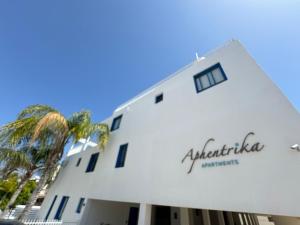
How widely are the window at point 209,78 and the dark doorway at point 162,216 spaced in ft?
27.0

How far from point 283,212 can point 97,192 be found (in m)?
9.42

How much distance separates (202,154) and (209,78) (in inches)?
166

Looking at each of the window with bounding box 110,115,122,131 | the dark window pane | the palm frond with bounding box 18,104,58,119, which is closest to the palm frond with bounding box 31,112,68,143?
the palm frond with bounding box 18,104,58,119

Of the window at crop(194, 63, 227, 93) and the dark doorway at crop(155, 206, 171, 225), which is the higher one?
the window at crop(194, 63, 227, 93)

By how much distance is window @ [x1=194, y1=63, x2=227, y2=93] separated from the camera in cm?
696

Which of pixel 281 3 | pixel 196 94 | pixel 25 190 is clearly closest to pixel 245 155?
pixel 196 94

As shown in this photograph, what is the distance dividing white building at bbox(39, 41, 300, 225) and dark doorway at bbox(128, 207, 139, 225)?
62 millimetres

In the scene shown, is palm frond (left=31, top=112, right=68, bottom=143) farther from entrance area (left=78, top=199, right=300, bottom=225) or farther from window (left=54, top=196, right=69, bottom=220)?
window (left=54, top=196, right=69, bottom=220)

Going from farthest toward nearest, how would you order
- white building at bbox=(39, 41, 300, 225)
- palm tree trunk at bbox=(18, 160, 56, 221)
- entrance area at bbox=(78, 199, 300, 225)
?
entrance area at bbox=(78, 199, 300, 225) < palm tree trunk at bbox=(18, 160, 56, 221) < white building at bbox=(39, 41, 300, 225)

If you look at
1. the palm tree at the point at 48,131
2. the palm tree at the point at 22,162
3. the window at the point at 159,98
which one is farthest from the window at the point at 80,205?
the window at the point at 159,98

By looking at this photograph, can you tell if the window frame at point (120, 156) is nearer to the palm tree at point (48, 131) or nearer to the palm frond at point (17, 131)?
the palm tree at point (48, 131)

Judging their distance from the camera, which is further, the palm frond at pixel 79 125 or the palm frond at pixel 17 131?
the palm frond at pixel 79 125

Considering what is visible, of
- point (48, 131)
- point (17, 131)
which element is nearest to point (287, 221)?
point (48, 131)

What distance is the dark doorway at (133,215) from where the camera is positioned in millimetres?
10297
